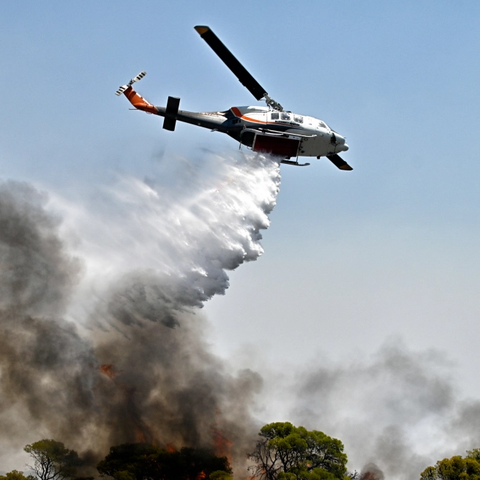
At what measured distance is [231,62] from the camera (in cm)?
3772

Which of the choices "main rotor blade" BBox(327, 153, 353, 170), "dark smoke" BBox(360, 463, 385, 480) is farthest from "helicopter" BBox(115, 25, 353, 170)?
"dark smoke" BBox(360, 463, 385, 480)

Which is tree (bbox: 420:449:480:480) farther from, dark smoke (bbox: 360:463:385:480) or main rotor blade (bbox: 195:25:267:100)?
main rotor blade (bbox: 195:25:267:100)

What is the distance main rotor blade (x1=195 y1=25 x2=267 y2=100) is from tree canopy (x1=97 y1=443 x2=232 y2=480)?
24.5 m

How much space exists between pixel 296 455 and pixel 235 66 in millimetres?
27128

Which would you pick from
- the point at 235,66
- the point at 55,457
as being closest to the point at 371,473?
the point at 55,457

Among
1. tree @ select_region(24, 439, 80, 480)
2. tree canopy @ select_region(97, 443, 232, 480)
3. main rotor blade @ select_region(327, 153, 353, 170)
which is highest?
main rotor blade @ select_region(327, 153, 353, 170)

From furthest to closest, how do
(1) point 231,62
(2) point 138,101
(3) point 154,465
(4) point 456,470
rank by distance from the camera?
(4) point 456,470 < (3) point 154,465 < (2) point 138,101 < (1) point 231,62

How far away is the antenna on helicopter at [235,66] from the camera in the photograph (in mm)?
37000

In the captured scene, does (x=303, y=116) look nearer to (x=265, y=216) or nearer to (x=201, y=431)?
(x=265, y=216)

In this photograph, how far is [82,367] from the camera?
43.1 metres

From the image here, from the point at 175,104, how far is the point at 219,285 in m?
11.6

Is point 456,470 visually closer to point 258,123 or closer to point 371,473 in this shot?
point 371,473

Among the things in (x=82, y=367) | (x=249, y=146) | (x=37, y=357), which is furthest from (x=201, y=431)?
(x=249, y=146)

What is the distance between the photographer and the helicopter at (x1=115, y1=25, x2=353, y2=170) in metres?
37.8
